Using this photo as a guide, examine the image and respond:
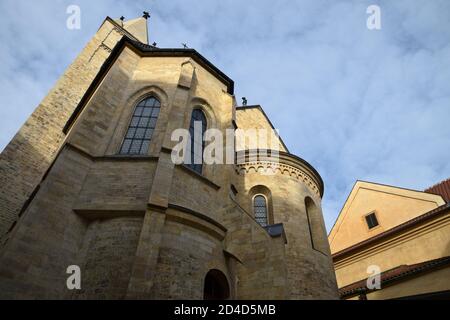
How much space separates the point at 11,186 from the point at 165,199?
885 cm

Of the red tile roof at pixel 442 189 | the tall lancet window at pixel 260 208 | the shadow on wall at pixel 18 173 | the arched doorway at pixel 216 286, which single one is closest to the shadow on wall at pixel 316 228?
the tall lancet window at pixel 260 208

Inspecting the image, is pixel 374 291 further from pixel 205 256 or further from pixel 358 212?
pixel 205 256

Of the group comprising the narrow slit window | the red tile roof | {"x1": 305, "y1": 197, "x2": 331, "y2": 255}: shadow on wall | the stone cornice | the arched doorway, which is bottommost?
the arched doorway

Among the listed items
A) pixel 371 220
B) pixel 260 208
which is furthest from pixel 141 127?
pixel 371 220

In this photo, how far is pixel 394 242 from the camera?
16.3m

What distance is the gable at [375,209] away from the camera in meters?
17.4

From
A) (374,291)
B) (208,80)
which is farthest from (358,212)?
(208,80)

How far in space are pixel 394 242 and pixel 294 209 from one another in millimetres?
7568

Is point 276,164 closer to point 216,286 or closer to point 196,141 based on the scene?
point 196,141

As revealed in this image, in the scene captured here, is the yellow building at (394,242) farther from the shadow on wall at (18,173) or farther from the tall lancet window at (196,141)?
the shadow on wall at (18,173)

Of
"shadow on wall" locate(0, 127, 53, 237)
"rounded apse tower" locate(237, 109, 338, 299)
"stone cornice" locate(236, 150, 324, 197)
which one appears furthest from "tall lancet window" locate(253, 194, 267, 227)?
"shadow on wall" locate(0, 127, 53, 237)

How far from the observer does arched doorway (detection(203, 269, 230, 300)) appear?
766 centimetres

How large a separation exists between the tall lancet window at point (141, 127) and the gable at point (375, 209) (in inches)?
611

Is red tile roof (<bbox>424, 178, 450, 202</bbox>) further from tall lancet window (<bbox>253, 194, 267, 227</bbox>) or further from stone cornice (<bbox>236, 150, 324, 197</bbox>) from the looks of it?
tall lancet window (<bbox>253, 194, 267, 227</bbox>)
